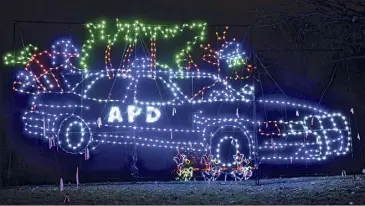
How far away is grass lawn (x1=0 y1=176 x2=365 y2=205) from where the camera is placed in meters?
7.07

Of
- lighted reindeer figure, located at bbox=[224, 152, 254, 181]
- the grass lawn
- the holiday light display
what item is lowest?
the grass lawn

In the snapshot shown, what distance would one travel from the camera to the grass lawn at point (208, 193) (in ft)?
23.2

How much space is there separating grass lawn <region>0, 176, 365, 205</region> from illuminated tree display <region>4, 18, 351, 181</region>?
70 centimetres

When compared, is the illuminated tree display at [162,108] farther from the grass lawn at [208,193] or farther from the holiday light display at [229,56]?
the grass lawn at [208,193]

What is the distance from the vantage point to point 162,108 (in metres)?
9.52

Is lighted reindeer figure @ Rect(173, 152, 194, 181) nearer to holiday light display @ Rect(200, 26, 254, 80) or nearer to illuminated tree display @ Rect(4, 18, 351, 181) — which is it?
illuminated tree display @ Rect(4, 18, 351, 181)

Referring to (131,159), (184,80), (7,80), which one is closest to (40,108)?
(7,80)

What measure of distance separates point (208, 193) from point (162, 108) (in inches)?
94.0

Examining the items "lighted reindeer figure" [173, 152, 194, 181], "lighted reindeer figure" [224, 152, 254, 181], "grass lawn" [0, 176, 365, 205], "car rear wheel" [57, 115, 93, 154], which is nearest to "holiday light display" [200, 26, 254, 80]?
"lighted reindeer figure" [224, 152, 254, 181]

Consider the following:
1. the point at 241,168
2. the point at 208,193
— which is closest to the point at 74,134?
the point at 208,193

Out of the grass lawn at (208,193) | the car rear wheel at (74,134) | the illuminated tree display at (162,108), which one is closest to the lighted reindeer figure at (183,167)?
the illuminated tree display at (162,108)

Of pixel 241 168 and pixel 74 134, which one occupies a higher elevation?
pixel 74 134

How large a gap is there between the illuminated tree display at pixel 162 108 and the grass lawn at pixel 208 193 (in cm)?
70

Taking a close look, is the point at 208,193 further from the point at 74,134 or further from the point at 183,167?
the point at 74,134
